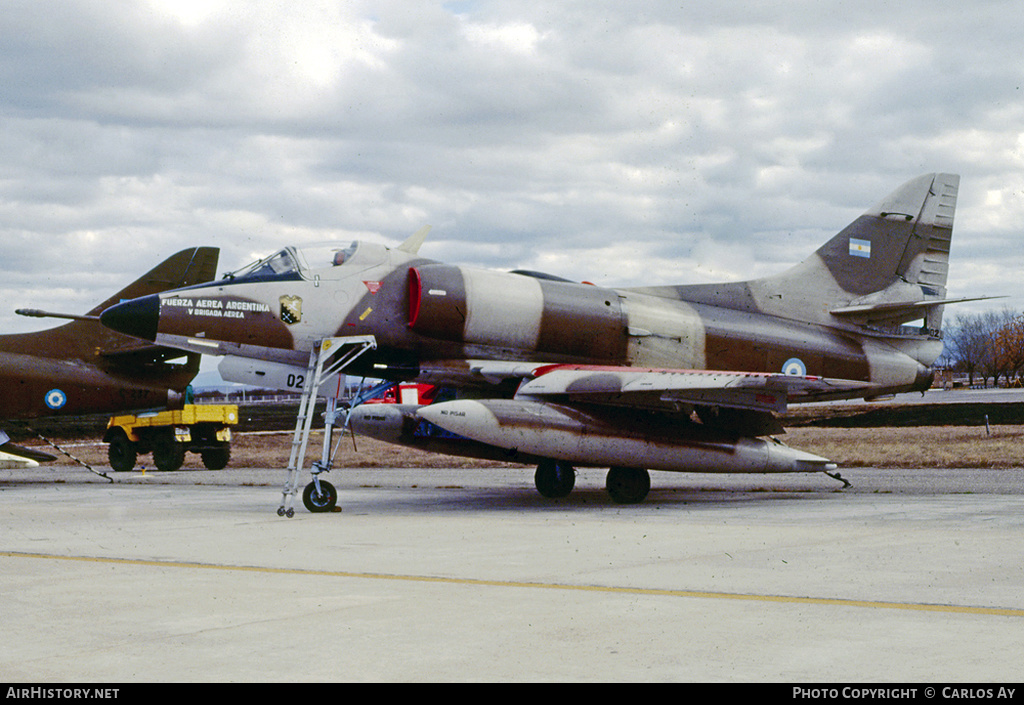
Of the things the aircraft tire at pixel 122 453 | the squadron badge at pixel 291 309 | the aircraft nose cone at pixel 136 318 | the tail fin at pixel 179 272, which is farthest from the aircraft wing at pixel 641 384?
the aircraft tire at pixel 122 453

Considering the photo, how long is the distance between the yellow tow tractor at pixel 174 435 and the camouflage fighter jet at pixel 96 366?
7.16ft

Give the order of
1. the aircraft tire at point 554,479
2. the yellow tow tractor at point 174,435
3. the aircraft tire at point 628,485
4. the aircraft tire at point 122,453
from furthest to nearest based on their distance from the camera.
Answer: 1. the aircraft tire at point 122,453
2. the yellow tow tractor at point 174,435
3. the aircraft tire at point 554,479
4. the aircraft tire at point 628,485

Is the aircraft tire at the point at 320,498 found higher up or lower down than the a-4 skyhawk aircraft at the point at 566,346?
lower down

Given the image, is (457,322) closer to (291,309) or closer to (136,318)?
(291,309)

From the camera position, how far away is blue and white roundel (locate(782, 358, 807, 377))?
16250 millimetres

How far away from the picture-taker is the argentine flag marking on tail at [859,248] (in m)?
17.3

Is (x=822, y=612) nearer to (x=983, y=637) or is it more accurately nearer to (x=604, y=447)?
(x=983, y=637)

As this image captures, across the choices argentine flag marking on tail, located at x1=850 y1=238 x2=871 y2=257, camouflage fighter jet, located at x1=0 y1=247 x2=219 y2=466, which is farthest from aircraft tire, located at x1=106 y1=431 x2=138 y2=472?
argentine flag marking on tail, located at x1=850 y1=238 x2=871 y2=257

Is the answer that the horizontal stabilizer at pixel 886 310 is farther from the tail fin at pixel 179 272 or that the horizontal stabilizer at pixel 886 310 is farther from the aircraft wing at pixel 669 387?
the tail fin at pixel 179 272

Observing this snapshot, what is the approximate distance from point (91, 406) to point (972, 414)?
108 feet

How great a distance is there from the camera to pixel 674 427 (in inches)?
563

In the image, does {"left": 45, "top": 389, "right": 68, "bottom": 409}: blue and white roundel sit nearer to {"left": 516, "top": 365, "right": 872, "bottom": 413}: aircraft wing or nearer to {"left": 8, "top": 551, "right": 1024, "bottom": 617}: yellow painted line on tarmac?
{"left": 516, "top": 365, "right": 872, "bottom": 413}: aircraft wing

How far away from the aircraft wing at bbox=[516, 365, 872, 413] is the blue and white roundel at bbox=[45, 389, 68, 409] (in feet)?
37.9

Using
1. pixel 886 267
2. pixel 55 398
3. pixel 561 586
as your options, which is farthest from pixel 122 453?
pixel 561 586
